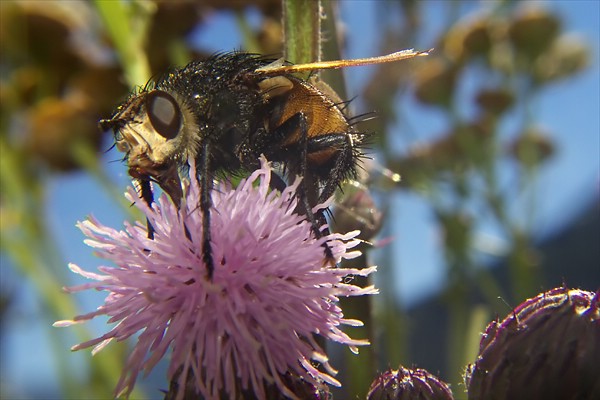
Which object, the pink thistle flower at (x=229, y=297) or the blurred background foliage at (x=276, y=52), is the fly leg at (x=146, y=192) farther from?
the blurred background foliage at (x=276, y=52)

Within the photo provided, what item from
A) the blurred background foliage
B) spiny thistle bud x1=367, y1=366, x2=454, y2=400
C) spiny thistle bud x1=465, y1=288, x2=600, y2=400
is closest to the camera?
spiny thistle bud x1=465, y1=288, x2=600, y2=400

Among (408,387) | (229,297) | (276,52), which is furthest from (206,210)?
(276,52)

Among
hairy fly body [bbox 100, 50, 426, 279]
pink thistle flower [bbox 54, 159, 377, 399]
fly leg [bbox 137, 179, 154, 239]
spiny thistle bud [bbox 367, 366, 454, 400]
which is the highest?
hairy fly body [bbox 100, 50, 426, 279]

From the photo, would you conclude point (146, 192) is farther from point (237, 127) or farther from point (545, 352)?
point (545, 352)

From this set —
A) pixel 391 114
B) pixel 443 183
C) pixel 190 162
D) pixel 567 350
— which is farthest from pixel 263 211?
pixel 443 183

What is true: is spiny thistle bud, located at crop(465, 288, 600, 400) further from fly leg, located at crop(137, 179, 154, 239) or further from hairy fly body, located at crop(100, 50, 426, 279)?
fly leg, located at crop(137, 179, 154, 239)

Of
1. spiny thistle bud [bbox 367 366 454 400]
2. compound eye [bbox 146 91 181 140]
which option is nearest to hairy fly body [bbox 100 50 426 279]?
compound eye [bbox 146 91 181 140]
